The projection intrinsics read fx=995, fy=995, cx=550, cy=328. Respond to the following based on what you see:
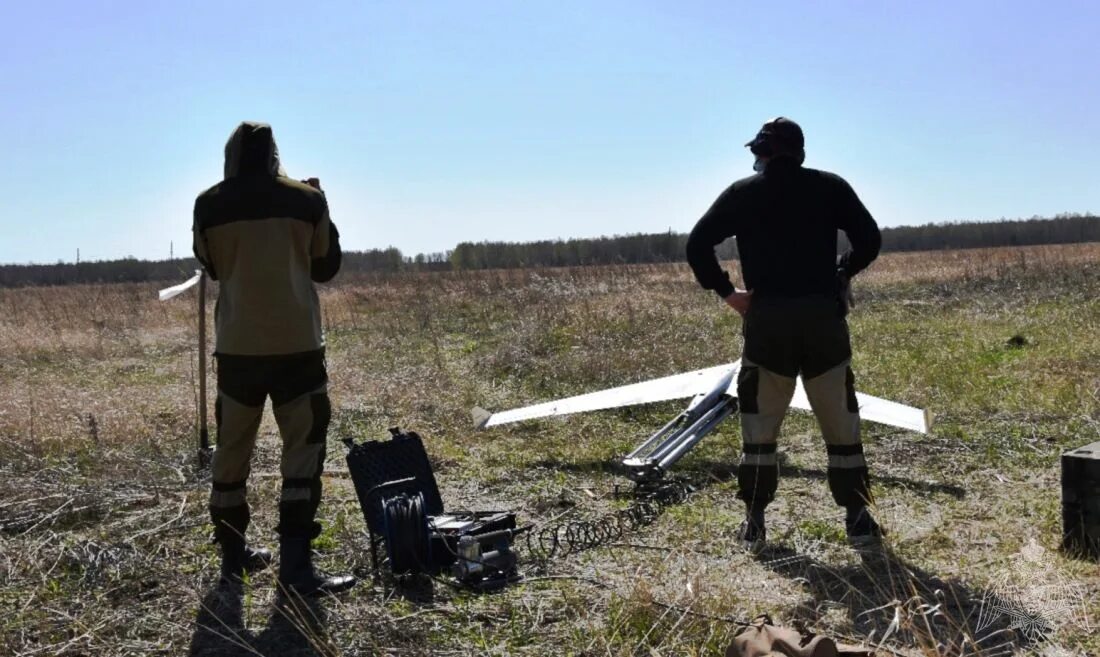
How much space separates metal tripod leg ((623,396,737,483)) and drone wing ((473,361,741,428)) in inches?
17.9

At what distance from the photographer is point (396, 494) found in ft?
15.0

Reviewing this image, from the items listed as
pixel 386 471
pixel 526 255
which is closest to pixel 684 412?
pixel 386 471

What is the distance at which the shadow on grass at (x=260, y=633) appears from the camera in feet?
12.0

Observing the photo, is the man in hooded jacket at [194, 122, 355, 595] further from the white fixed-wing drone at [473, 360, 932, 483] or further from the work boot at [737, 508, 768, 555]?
the white fixed-wing drone at [473, 360, 932, 483]

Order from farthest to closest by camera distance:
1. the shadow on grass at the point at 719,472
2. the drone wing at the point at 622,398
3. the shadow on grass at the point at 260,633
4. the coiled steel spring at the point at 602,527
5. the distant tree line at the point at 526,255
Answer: the distant tree line at the point at 526,255, the drone wing at the point at 622,398, the shadow on grass at the point at 719,472, the coiled steel spring at the point at 602,527, the shadow on grass at the point at 260,633

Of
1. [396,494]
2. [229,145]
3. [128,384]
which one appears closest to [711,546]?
[396,494]

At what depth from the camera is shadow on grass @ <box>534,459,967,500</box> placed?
5.90 metres

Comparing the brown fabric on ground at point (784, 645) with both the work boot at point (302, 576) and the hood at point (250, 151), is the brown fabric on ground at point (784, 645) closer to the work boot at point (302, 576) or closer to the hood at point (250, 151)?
the work boot at point (302, 576)

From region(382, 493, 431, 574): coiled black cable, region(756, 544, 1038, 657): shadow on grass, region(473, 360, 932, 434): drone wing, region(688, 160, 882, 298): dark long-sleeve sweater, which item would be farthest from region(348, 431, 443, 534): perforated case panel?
region(473, 360, 932, 434): drone wing

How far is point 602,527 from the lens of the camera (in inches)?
199

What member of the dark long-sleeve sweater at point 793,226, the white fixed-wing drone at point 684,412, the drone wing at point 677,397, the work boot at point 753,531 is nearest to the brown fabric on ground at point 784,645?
→ the work boot at point 753,531

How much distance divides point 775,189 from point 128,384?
385 inches

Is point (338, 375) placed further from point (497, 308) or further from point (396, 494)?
point (497, 308)

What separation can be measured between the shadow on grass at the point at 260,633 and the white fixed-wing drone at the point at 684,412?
7.68 feet
